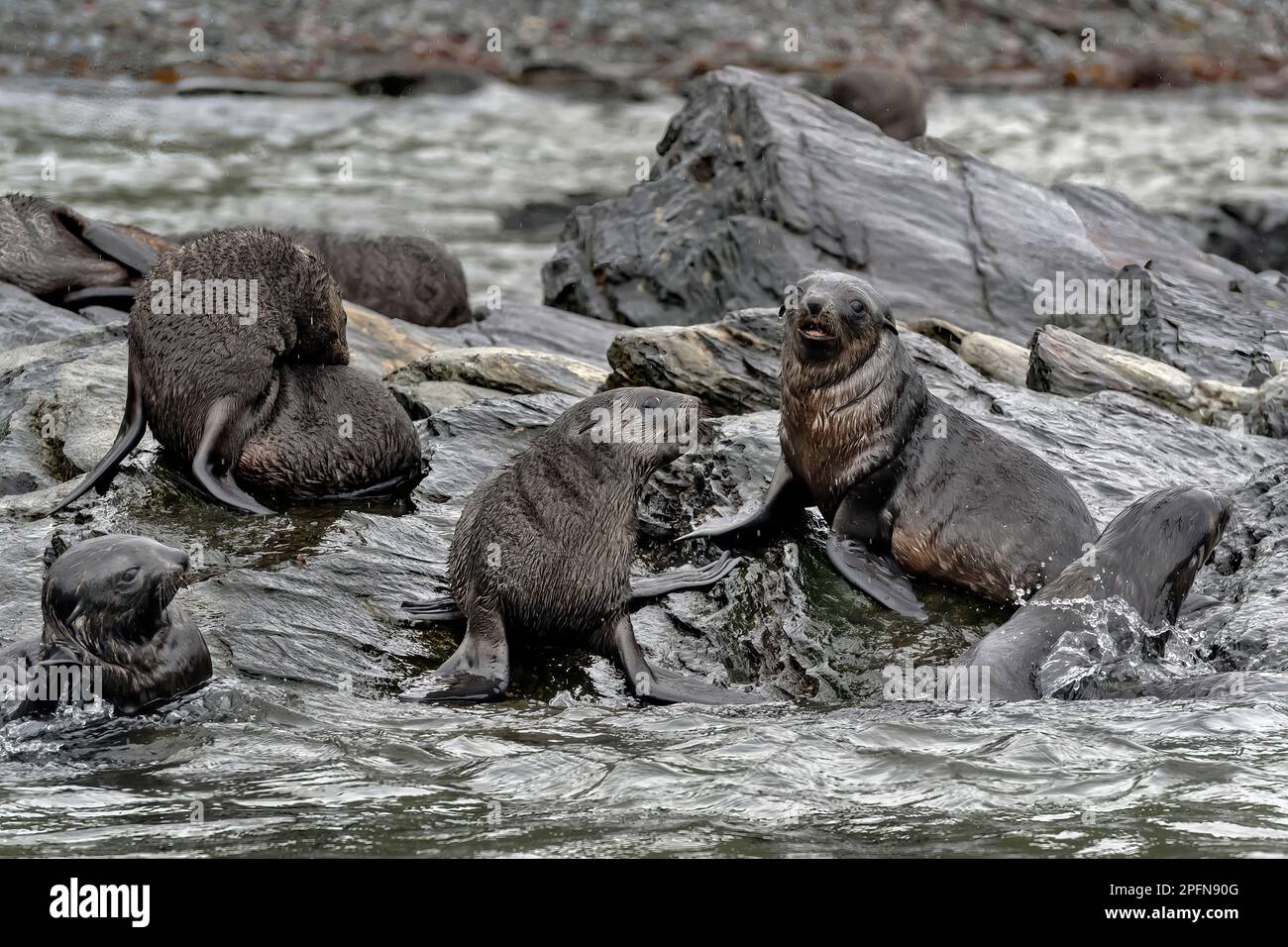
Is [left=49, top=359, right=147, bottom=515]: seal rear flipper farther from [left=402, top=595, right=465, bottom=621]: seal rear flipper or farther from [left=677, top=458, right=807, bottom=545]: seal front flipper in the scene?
[left=677, top=458, right=807, bottom=545]: seal front flipper

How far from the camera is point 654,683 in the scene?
7488 mm

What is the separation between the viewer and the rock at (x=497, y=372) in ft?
36.5

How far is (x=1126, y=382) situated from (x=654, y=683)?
5140 mm

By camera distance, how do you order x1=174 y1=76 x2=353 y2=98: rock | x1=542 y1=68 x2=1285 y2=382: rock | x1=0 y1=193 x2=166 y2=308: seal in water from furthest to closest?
x1=174 y1=76 x2=353 y2=98: rock < x1=542 y1=68 x2=1285 y2=382: rock < x1=0 y1=193 x2=166 y2=308: seal in water

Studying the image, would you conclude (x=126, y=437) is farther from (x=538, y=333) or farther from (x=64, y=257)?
(x=538, y=333)

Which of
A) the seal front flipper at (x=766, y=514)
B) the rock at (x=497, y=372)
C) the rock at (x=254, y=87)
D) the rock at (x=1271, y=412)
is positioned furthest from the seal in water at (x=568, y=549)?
the rock at (x=254, y=87)

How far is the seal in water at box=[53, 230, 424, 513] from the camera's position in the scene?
8.87 metres

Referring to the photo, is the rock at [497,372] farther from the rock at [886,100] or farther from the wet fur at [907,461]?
the rock at [886,100]

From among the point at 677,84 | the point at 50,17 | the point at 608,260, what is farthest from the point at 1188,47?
the point at 608,260

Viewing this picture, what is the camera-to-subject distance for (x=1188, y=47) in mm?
33344

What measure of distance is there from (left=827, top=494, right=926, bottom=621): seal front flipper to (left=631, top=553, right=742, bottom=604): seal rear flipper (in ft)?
1.59

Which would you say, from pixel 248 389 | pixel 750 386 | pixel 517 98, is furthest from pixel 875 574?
pixel 517 98

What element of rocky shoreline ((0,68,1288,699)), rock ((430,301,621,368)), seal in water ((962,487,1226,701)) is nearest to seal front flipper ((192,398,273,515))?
rocky shoreline ((0,68,1288,699))
